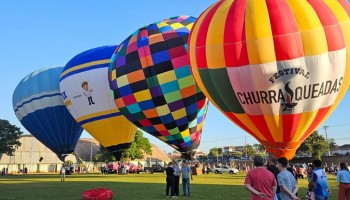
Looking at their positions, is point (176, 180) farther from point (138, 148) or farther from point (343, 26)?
point (138, 148)

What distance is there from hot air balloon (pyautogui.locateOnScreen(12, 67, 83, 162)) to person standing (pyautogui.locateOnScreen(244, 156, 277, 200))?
24.5 meters

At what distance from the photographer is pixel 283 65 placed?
1033cm

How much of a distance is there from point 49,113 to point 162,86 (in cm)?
1435

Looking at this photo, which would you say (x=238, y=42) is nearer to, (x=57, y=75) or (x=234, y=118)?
(x=234, y=118)

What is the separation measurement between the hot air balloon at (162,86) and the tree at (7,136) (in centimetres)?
3834

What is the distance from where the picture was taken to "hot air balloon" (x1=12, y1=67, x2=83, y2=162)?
28578 mm

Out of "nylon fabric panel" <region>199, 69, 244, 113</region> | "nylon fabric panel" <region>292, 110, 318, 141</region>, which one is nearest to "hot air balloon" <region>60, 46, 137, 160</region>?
"nylon fabric panel" <region>199, 69, 244, 113</region>

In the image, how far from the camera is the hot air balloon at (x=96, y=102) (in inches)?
910

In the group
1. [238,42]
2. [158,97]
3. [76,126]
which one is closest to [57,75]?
[76,126]

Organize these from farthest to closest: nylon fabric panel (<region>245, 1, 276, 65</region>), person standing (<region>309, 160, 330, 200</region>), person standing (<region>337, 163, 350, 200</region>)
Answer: nylon fabric panel (<region>245, 1, 276, 65</region>), person standing (<region>337, 163, 350, 200</region>), person standing (<region>309, 160, 330, 200</region>)

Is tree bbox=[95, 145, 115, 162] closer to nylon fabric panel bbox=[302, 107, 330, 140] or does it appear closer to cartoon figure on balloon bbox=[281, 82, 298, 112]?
nylon fabric panel bbox=[302, 107, 330, 140]

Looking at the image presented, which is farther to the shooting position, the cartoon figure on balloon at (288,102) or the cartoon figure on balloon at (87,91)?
the cartoon figure on balloon at (87,91)

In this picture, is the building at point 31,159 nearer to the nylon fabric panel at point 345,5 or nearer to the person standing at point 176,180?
the person standing at point 176,180

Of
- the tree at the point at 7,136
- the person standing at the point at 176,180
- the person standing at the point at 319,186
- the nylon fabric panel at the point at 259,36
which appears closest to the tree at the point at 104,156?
the tree at the point at 7,136
